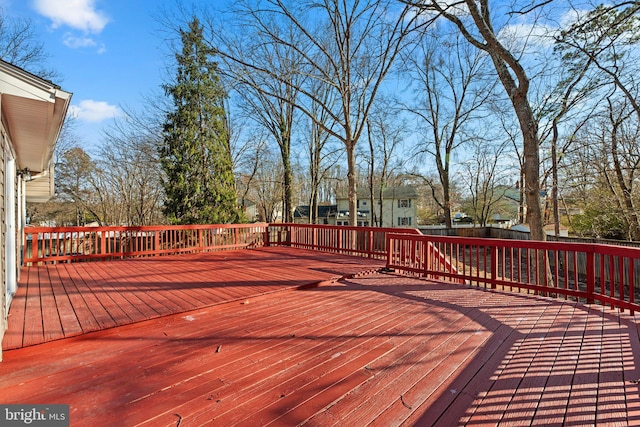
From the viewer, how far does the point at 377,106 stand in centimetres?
1816

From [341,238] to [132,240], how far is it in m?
5.30

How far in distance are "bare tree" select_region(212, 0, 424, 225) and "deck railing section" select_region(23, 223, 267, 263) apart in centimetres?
423

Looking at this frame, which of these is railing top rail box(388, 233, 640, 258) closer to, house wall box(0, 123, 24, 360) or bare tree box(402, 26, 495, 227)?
house wall box(0, 123, 24, 360)

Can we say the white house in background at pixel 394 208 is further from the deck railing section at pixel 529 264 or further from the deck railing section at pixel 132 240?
the deck railing section at pixel 529 264

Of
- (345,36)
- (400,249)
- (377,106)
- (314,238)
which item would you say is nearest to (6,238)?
(400,249)

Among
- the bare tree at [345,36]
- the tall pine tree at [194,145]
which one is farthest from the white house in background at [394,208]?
the bare tree at [345,36]

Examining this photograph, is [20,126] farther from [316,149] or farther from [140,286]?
[316,149]

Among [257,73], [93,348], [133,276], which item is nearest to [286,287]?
[93,348]

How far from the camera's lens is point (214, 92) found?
41.2ft

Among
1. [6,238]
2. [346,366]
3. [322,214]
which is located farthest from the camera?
[322,214]

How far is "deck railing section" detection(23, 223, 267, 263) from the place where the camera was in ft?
19.6

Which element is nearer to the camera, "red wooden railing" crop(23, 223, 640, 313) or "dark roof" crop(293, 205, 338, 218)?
"red wooden railing" crop(23, 223, 640, 313)

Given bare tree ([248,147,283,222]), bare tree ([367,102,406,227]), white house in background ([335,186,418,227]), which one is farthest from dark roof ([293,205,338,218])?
bare tree ([367,102,406,227])

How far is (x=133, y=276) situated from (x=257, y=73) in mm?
7597
